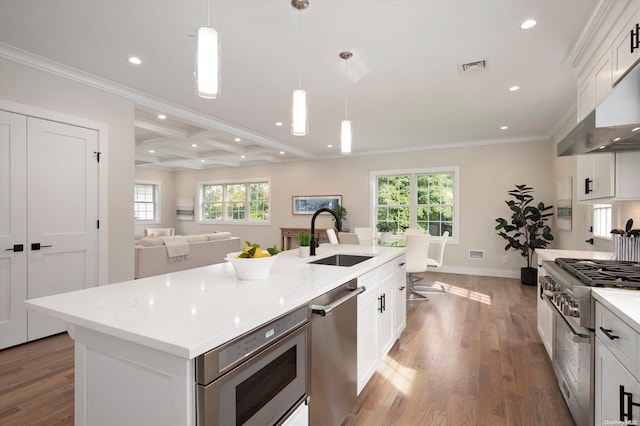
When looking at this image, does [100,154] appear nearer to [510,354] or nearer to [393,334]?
[393,334]

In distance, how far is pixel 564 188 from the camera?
4.79 m

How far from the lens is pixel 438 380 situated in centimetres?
237

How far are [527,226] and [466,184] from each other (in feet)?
4.40

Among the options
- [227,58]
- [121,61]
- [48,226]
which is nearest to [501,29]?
[227,58]

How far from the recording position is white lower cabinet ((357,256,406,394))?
79.9 inches

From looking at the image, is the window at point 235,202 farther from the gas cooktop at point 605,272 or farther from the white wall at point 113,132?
the gas cooktop at point 605,272

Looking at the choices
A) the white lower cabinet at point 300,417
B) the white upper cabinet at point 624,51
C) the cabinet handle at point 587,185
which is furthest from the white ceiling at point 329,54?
the white lower cabinet at point 300,417

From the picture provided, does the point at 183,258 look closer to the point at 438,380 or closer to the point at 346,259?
the point at 346,259

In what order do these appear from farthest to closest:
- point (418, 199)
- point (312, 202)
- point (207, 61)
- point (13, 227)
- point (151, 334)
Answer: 1. point (312, 202)
2. point (418, 199)
3. point (13, 227)
4. point (207, 61)
5. point (151, 334)

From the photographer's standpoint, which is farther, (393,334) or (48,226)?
(48,226)

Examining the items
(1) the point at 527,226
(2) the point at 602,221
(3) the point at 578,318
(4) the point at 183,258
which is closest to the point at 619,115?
(3) the point at 578,318

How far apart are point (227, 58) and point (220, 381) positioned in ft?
9.46

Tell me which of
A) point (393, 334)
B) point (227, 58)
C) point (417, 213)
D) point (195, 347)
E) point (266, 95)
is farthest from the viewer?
point (417, 213)

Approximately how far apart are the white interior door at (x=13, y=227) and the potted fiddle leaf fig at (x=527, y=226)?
6537 millimetres
